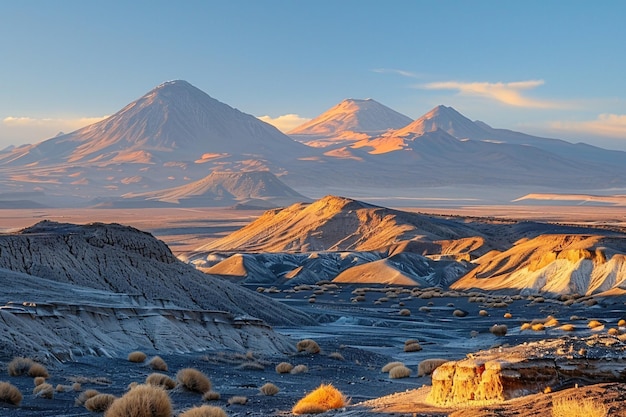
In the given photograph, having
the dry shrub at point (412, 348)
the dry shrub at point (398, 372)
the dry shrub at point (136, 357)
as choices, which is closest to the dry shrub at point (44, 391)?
the dry shrub at point (136, 357)

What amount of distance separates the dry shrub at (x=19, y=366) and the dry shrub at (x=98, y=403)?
167 inches

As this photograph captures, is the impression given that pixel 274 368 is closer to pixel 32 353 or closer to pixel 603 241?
pixel 32 353

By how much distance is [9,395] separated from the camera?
15703 mm

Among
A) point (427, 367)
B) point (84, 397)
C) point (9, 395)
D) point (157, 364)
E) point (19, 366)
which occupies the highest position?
point (9, 395)

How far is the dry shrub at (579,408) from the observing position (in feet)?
33.6

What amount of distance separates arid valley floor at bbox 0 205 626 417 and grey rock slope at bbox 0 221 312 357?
670 millimetres

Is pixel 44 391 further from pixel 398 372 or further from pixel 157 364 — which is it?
pixel 398 372

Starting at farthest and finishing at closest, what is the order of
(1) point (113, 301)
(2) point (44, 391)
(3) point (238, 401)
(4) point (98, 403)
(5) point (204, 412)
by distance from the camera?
(1) point (113, 301) → (3) point (238, 401) → (2) point (44, 391) → (4) point (98, 403) → (5) point (204, 412)

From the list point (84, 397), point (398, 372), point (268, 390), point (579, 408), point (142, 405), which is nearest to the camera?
point (579, 408)

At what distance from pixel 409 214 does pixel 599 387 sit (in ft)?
342

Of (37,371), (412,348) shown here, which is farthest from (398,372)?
(37,371)

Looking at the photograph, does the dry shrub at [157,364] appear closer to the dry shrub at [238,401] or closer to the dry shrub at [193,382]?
the dry shrub at [193,382]

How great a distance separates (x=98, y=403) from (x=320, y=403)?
3287 mm

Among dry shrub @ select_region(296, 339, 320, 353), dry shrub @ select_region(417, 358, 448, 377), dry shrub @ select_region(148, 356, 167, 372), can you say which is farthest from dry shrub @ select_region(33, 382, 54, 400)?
dry shrub @ select_region(296, 339, 320, 353)
